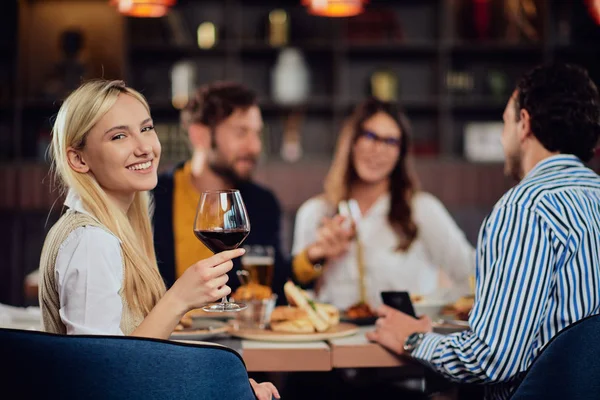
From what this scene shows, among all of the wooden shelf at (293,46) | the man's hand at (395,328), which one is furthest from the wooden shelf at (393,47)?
the man's hand at (395,328)

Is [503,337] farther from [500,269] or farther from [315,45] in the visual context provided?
[315,45]

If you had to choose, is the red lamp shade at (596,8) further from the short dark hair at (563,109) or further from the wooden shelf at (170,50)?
the wooden shelf at (170,50)

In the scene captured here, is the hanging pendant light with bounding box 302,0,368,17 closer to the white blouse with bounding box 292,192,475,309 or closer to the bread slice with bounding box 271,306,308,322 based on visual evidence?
the white blouse with bounding box 292,192,475,309

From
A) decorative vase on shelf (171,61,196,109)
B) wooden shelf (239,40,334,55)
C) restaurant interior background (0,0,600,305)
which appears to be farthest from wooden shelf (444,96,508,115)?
decorative vase on shelf (171,61,196,109)

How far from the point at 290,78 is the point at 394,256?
91.1 inches

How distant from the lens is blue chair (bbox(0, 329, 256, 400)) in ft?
4.22

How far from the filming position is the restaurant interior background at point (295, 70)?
540cm

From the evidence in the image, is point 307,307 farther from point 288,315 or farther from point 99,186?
point 99,186

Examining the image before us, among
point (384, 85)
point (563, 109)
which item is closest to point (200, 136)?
point (563, 109)

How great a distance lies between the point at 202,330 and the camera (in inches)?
83.3

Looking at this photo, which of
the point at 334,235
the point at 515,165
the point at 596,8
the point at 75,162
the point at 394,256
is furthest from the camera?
the point at 596,8

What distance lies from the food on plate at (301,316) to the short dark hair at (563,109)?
715mm

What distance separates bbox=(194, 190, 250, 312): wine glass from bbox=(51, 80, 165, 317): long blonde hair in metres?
0.17

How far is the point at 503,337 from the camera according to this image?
176 centimetres
